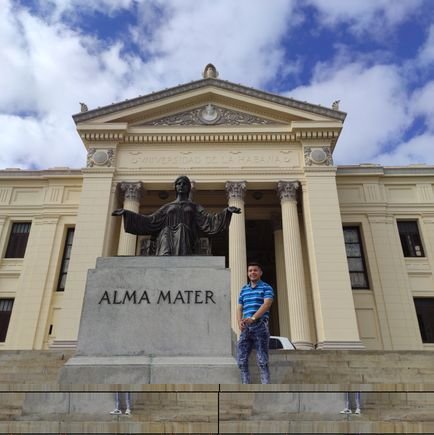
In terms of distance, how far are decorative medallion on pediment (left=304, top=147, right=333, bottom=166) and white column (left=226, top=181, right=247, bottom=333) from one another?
3703 mm

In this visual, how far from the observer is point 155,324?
7102mm

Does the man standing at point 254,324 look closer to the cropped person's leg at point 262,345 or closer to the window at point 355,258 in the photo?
the cropped person's leg at point 262,345

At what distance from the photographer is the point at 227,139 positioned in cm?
2306

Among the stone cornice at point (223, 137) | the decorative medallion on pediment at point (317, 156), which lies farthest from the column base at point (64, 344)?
the decorative medallion on pediment at point (317, 156)

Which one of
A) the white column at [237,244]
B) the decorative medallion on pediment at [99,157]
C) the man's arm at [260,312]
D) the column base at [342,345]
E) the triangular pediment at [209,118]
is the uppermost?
the triangular pediment at [209,118]

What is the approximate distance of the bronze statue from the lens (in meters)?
8.49

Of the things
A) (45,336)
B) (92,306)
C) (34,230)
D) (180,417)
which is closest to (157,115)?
(34,230)

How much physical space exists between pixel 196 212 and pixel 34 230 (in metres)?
18.5

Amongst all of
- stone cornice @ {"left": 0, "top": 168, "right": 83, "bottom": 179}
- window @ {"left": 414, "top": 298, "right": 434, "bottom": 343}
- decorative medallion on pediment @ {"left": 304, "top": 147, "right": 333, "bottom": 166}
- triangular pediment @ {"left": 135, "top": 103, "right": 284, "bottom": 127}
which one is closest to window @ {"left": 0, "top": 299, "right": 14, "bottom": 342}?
stone cornice @ {"left": 0, "top": 168, "right": 83, "bottom": 179}

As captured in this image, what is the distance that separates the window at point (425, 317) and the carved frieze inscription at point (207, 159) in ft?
32.7

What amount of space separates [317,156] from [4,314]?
18737 mm

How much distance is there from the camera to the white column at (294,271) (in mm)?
19047

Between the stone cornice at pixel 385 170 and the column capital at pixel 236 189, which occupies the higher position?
the stone cornice at pixel 385 170

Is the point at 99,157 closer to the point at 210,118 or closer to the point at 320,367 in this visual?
the point at 210,118
